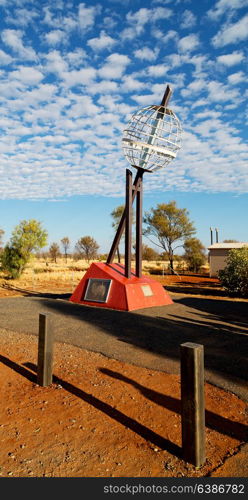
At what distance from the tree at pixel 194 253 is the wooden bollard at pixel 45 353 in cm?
3440

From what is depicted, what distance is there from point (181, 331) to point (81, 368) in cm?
321

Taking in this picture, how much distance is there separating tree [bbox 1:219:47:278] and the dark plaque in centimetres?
1567

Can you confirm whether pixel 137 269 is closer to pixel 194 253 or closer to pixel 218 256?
pixel 218 256


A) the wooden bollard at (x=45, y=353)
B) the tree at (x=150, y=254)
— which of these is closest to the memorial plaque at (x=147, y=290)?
the wooden bollard at (x=45, y=353)

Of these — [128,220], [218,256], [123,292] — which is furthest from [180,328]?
[218,256]

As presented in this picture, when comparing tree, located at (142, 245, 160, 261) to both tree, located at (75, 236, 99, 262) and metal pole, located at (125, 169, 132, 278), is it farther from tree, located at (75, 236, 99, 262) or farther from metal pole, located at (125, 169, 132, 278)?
metal pole, located at (125, 169, 132, 278)

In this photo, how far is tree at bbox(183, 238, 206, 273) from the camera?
38062 mm

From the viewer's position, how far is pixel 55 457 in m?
2.92

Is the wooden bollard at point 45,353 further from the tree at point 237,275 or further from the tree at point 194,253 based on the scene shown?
the tree at point 194,253

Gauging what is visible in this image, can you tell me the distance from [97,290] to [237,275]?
381 inches

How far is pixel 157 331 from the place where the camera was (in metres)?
7.52

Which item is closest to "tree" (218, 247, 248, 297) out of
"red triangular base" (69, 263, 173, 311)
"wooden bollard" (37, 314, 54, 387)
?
"red triangular base" (69, 263, 173, 311)

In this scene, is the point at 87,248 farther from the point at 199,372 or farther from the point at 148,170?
the point at 199,372
